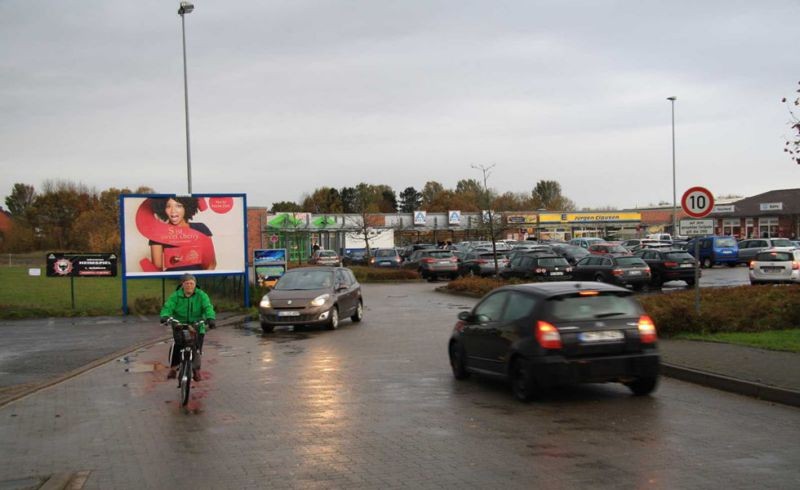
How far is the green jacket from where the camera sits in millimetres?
10836

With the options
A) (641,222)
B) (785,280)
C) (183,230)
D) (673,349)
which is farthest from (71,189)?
(673,349)

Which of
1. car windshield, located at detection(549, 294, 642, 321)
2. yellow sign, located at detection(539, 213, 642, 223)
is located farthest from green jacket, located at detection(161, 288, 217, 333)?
yellow sign, located at detection(539, 213, 642, 223)

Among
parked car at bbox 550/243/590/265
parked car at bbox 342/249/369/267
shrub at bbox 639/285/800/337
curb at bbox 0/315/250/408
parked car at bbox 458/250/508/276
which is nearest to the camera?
curb at bbox 0/315/250/408

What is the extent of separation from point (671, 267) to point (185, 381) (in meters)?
23.7

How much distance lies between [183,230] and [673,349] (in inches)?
642

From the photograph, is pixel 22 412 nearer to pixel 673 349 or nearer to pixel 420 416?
pixel 420 416

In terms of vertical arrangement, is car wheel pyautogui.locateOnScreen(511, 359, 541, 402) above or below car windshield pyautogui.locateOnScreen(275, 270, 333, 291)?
below

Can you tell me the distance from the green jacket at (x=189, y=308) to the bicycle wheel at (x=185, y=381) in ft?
2.20

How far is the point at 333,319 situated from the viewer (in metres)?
19.6

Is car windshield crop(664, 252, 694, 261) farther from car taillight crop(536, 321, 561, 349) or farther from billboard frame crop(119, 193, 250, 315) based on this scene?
car taillight crop(536, 321, 561, 349)

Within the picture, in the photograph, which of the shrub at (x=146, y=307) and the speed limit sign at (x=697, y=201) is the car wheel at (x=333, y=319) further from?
the speed limit sign at (x=697, y=201)

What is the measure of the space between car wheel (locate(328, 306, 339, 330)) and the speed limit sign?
864 cm

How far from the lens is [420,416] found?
30.1ft

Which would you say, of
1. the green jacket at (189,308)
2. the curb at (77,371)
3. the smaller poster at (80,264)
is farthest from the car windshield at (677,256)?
the green jacket at (189,308)
